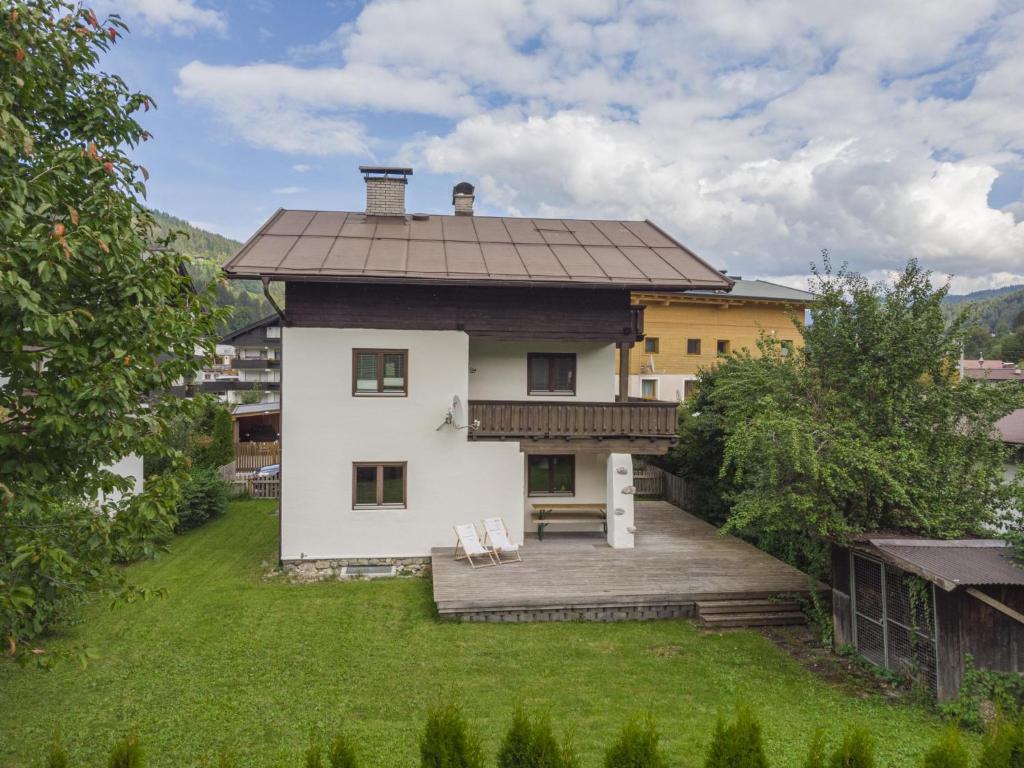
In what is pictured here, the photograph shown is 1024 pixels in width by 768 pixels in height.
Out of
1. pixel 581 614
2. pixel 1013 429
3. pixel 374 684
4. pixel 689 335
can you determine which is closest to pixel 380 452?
→ pixel 581 614

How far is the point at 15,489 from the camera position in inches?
162

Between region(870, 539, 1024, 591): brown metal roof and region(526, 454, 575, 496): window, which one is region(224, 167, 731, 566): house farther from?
region(870, 539, 1024, 591): brown metal roof

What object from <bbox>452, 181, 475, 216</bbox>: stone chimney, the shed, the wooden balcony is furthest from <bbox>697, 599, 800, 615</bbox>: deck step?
<bbox>452, 181, 475, 216</bbox>: stone chimney

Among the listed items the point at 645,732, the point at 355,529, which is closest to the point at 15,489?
the point at 645,732

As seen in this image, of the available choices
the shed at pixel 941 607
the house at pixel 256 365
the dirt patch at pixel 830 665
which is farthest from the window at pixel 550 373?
the house at pixel 256 365

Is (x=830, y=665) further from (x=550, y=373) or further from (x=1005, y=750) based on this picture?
(x=550, y=373)

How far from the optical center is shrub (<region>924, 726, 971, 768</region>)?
4.64 m

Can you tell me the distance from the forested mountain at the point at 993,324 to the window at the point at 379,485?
34.3 ft

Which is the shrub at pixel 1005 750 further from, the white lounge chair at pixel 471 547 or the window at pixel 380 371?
the window at pixel 380 371

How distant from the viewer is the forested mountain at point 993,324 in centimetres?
939

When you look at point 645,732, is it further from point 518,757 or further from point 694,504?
point 694,504

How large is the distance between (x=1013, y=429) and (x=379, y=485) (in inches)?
552

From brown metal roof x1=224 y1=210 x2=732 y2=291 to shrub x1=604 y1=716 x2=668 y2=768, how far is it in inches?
377

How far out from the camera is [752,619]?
Result: 1064 centimetres
